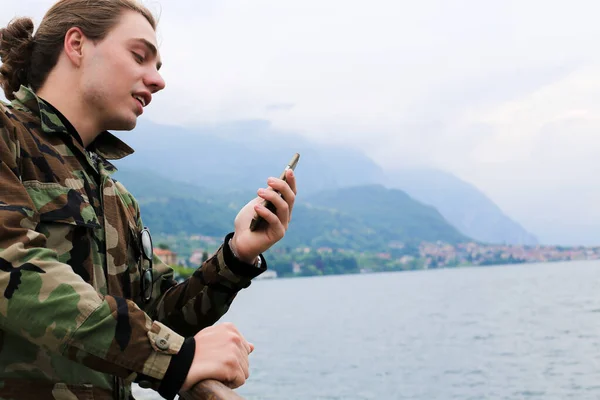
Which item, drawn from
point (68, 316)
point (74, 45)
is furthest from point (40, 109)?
point (68, 316)

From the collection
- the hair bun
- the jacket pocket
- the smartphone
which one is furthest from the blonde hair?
the smartphone

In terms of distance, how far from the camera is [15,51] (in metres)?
3.10

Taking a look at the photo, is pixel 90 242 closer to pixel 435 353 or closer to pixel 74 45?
pixel 74 45

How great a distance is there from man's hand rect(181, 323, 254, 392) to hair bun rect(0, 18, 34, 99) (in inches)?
67.0

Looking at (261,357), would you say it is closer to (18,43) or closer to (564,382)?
(564,382)

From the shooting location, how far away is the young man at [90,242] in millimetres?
1915

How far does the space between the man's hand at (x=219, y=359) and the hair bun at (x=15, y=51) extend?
5.58 feet

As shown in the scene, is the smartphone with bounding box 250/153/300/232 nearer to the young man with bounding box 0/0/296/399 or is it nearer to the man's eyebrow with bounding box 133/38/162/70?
the young man with bounding box 0/0/296/399

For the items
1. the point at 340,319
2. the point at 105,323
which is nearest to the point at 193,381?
the point at 105,323

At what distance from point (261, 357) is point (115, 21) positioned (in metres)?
57.8

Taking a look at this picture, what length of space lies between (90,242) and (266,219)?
0.70 metres

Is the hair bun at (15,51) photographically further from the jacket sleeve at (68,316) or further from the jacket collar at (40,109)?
the jacket sleeve at (68,316)

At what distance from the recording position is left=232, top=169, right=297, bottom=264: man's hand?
9.10 feet

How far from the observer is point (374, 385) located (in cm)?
4325
